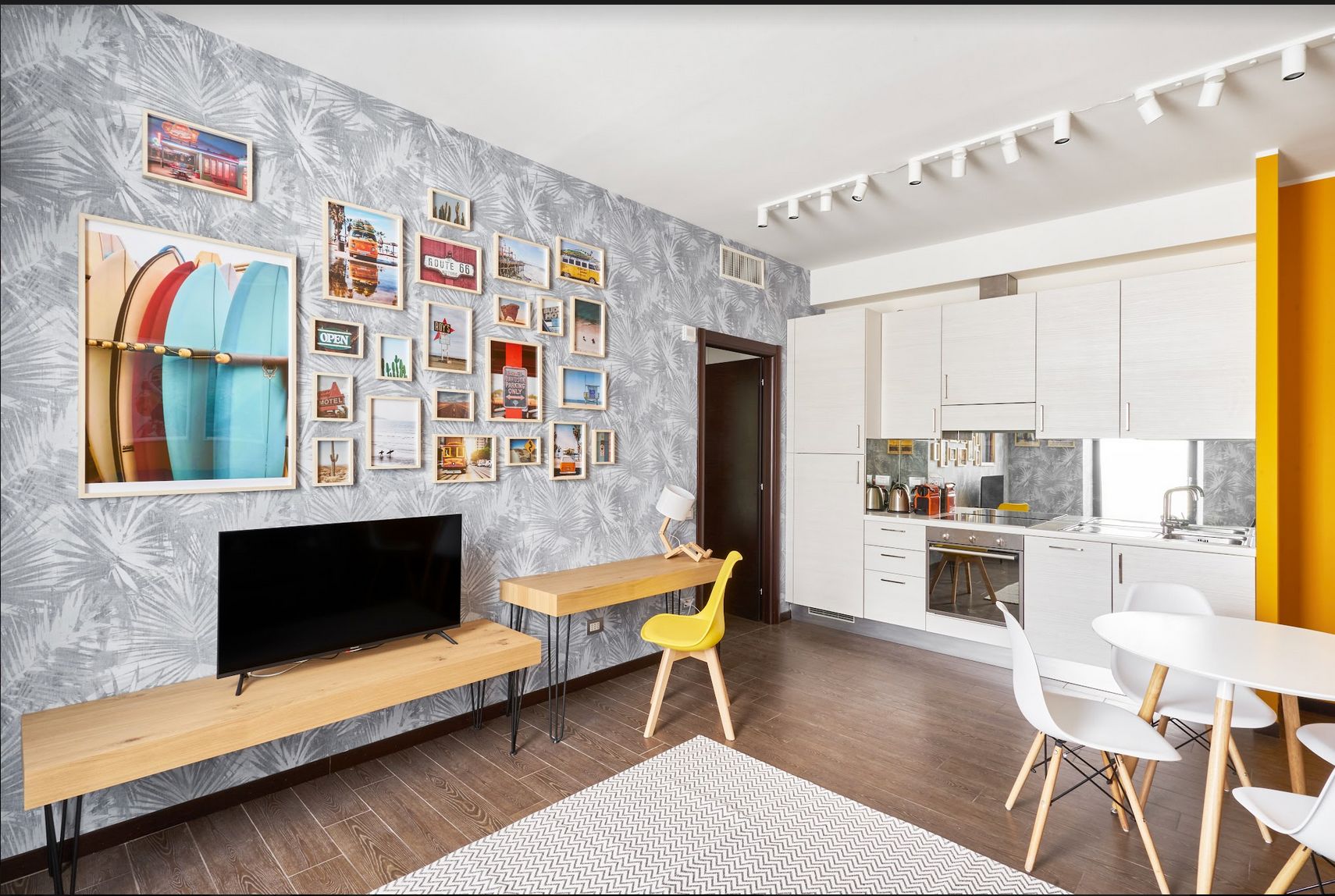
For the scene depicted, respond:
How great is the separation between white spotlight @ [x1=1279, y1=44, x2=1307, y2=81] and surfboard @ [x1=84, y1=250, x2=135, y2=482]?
425 cm

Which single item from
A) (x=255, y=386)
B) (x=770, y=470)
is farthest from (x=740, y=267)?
(x=255, y=386)

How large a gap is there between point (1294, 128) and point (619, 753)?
13.9 feet

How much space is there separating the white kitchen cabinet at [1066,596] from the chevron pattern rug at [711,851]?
6.75ft

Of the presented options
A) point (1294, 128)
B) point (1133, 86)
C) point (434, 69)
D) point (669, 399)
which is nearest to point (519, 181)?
point (434, 69)

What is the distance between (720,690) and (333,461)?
2.04m

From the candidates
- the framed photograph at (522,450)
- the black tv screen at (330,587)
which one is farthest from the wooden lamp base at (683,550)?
the black tv screen at (330,587)

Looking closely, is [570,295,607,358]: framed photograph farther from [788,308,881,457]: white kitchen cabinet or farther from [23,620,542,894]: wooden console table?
[788,308,881,457]: white kitchen cabinet

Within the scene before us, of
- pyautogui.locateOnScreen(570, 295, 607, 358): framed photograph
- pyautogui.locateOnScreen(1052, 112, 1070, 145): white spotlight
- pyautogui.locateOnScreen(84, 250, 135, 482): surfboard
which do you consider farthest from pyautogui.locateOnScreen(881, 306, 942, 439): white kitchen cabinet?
pyautogui.locateOnScreen(84, 250, 135, 482): surfboard

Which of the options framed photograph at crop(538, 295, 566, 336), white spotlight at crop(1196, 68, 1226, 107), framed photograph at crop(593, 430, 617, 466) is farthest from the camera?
framed photograph at crop(593, 430, 617, 466)

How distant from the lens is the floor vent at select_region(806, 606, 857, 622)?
15.7 ft

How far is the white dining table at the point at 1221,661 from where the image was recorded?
1801 millimetres

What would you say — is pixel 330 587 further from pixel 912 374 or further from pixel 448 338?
pixel 912 374

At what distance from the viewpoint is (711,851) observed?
2152 millimetres

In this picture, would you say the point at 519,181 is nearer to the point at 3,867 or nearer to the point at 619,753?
the point at 619,753
